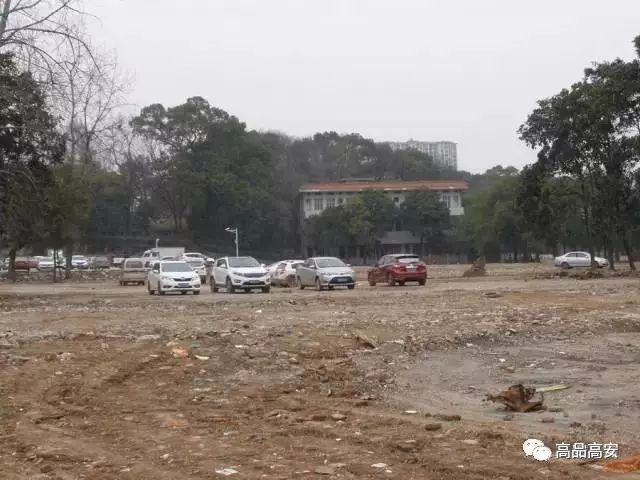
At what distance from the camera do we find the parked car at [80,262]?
258 feet

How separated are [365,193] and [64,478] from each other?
8282cm

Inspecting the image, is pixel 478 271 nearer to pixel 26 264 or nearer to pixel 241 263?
pixel 241 263

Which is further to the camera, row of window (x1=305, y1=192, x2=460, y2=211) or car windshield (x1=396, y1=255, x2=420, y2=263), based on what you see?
row of window (x1=305, y1=192, x2=460, y2=211)

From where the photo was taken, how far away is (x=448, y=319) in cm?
1791

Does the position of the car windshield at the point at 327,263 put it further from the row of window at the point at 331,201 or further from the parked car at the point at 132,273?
the row of window at the point at 331,201

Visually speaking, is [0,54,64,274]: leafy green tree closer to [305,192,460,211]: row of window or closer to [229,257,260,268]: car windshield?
[229,257,260,268]: car windshield

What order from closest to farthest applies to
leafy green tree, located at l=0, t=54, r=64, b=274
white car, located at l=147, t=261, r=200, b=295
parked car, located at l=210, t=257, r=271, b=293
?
leafy green tree, located at l=0, t=54, r=64, b=274
white car, located at l=147, t=261, r=200, b=295
parked car, located at l=210, t=257, r=271, b=293

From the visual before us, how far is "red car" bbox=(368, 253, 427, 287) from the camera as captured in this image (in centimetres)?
3756

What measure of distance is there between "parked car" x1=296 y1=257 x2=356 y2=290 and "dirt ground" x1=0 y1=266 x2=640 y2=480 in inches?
574

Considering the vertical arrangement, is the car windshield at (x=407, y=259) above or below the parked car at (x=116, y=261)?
below

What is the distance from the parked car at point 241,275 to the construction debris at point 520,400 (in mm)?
25151

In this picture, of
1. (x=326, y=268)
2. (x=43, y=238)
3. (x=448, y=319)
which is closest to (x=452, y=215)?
Result: (x=43, y=238)

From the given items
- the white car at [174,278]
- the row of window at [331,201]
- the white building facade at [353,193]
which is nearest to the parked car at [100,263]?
the white building facade at [353,193]

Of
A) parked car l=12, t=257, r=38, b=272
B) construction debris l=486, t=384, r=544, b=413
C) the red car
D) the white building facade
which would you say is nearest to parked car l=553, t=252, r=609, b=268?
the red car
